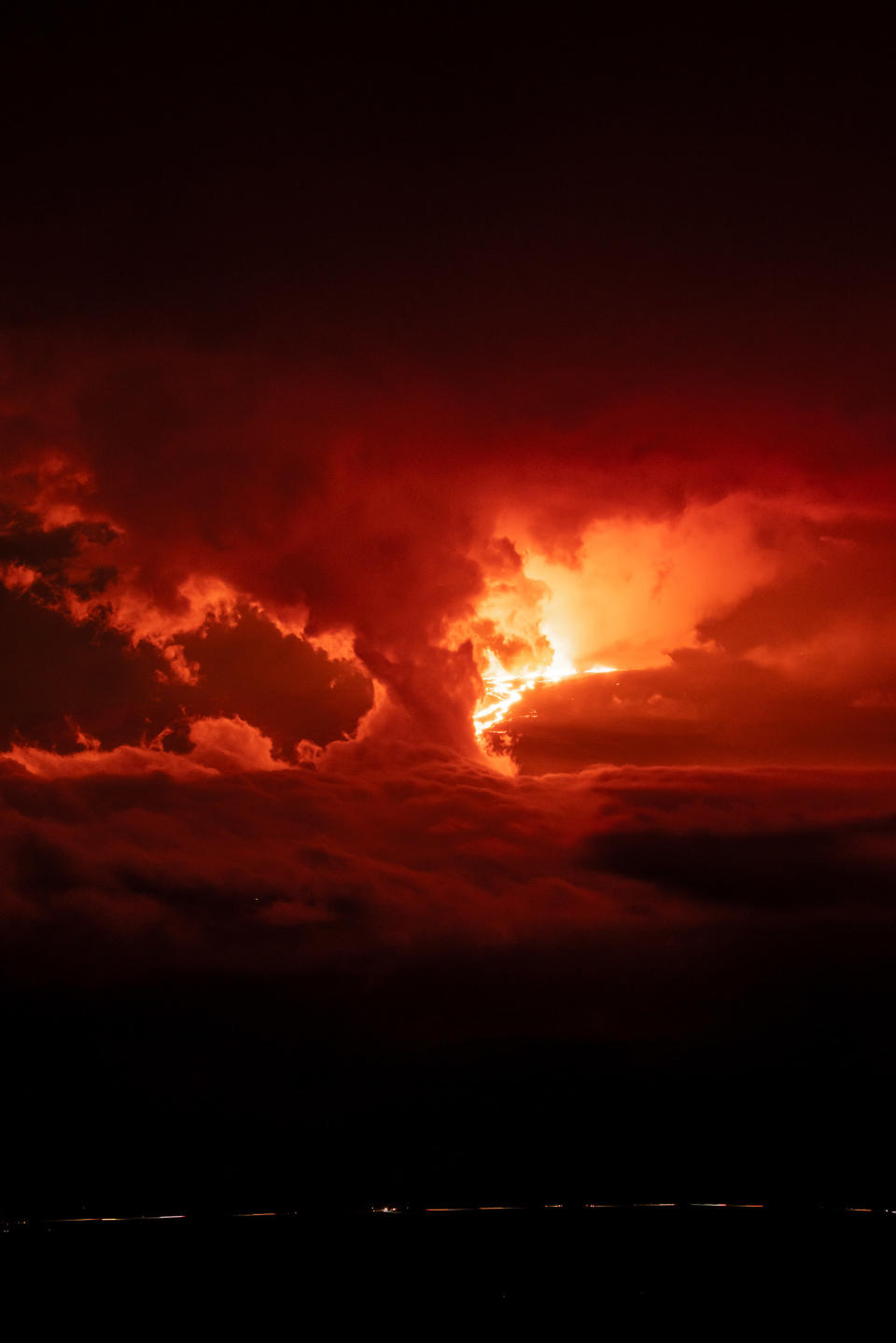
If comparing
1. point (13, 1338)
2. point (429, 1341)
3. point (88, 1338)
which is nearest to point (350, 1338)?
point (429, 1341)

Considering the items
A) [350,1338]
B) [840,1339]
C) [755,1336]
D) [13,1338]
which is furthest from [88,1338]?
[840,1339]

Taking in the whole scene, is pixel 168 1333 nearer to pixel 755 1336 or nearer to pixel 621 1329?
pixel 621 1329

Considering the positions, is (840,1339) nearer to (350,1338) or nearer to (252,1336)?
(350,1338)

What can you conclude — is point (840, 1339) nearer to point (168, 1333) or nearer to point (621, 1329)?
point (621, 1329)

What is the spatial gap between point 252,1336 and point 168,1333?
13.7 m

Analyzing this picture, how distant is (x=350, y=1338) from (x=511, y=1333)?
26.2 meters

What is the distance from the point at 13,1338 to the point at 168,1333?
2388 cm

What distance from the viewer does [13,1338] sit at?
19000 centimetres

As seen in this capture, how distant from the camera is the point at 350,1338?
192375 mm

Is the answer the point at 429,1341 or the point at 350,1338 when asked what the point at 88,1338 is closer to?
the point at 350,1338

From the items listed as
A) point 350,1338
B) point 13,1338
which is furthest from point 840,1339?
point 13,1338

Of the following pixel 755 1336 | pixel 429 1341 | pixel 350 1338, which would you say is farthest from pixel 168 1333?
pixel 755 1336

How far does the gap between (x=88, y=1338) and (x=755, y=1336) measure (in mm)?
104346

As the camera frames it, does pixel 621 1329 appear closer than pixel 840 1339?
No
